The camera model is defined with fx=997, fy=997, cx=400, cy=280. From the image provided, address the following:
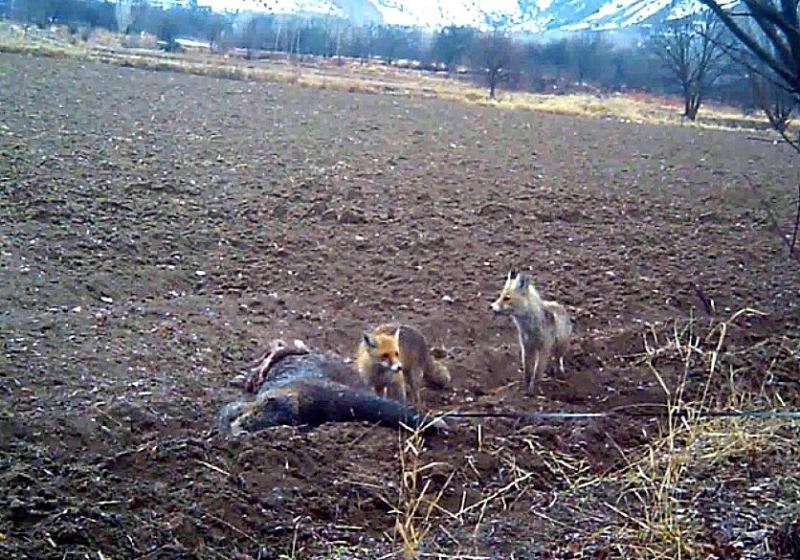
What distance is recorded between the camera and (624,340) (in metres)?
9.16

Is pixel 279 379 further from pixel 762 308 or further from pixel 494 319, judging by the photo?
pixel 762 308

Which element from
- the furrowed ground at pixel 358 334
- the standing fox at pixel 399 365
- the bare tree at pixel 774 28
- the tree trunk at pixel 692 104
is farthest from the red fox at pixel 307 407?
the tree trunk at pixel 692 104

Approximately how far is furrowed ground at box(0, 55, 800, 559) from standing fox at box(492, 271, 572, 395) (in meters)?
0.27

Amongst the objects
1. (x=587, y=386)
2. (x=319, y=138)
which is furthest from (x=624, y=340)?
(x=319, y=138)

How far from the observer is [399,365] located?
25.5 feet

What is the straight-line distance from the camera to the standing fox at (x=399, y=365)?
7.85 m

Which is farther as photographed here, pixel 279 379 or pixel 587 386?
pixel 587 386

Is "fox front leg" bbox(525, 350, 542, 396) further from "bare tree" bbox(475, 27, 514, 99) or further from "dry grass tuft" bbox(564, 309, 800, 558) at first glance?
"bare tree" bbox(475, 27, 514, 99)

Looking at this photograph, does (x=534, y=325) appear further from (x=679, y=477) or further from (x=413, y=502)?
(x=413, y=502)

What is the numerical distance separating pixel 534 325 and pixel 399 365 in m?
1.39

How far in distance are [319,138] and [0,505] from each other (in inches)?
741

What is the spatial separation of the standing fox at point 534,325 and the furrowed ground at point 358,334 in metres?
0.27

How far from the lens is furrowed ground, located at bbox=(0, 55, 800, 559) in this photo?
5.04m

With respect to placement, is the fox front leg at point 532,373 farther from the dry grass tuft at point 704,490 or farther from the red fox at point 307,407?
the dry grass tuft at point 704,490
